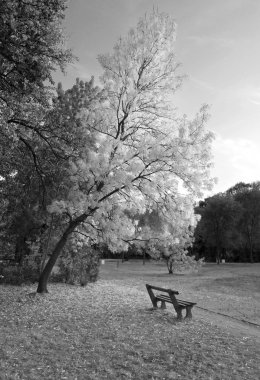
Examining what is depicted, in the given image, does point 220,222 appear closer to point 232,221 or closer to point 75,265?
point 232,221

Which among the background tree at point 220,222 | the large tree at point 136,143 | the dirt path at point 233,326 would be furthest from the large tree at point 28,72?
the background tree at point 220,222

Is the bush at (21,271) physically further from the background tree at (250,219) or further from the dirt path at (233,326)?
the background tree at (250,219)

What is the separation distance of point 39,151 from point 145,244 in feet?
20.3

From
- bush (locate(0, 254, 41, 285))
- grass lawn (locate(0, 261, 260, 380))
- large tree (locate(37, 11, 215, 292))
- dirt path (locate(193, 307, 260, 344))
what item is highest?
large tree (locate(37, 11, 215, 292))

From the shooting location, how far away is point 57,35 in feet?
30.0

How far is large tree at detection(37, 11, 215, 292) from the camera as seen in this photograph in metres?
12.7

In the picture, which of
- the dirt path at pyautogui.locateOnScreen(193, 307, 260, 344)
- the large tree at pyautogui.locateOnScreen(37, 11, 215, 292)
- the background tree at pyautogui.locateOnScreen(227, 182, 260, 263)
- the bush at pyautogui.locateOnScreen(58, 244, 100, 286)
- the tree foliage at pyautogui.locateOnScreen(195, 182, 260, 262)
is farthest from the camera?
the background tree at pyautogui.locateOnScreen(227, 182, 260, 263)

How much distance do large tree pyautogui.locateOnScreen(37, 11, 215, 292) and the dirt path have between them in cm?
391

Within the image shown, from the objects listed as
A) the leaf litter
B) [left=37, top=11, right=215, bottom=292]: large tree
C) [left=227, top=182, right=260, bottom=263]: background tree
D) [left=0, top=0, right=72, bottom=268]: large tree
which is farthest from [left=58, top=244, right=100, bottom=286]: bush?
[left=227, top=182, right=260, bottom=263]: background tree

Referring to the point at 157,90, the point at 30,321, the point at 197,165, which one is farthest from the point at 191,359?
the point at 157,90

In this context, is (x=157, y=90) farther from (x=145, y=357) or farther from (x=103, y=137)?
(x=145, y=357)

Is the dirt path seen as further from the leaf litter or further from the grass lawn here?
the leaf litter

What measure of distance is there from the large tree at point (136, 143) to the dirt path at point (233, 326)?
391 centimetres

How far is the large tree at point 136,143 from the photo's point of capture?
12.7m
